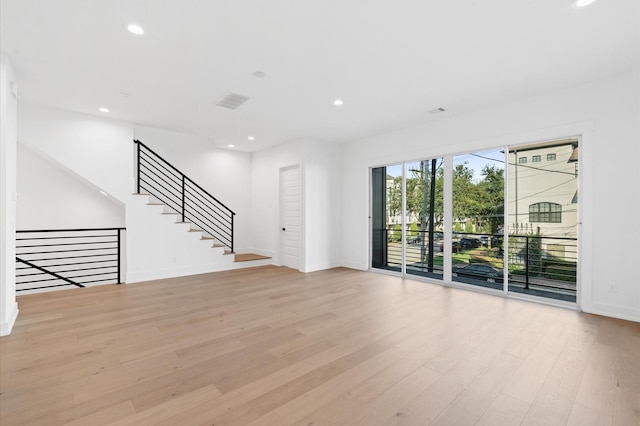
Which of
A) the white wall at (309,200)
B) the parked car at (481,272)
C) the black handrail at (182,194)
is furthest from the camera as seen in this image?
the white wall at (309,200)

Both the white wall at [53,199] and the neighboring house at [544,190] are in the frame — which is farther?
the white wall at [53,199]

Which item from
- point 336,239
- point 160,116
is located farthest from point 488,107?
point 160,116

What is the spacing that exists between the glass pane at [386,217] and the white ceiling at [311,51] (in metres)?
1.73

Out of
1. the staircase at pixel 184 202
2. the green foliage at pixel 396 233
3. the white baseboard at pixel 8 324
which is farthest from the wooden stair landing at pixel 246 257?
the white baseboard at pixel 8 324

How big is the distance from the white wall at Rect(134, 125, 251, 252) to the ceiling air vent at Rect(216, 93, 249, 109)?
2.64m

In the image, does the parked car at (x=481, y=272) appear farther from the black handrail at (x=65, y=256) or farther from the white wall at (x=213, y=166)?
the black handrail at (x=65, y=256)

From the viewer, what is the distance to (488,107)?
466cm

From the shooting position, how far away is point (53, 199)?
5.59 m

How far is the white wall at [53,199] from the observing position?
5379mm

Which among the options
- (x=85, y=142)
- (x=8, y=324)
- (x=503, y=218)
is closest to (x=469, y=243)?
(x=503, y=218)

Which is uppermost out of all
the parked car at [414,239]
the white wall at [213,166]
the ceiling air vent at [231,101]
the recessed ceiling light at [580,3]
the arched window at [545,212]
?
the recessed ceiling light at [580,3]

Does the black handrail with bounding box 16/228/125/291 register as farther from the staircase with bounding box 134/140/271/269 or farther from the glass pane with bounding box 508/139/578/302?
the glass pane with bounding box 508/139/578/302

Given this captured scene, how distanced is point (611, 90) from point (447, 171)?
219 centimetres

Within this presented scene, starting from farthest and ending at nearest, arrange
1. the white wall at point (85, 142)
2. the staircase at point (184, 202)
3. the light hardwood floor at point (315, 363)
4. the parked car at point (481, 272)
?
the staircase at point (184, 202), the parked car at point (481, 272), the white wall at point (85, 142), the light hardwood floor at point (315, 363)
